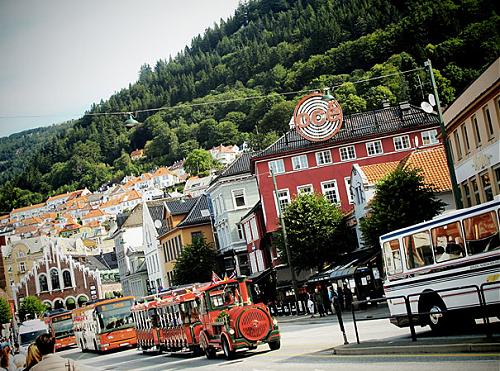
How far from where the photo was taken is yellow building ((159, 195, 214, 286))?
82375 mm

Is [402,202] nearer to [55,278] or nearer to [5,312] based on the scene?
[5,312]

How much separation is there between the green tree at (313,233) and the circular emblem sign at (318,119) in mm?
11322

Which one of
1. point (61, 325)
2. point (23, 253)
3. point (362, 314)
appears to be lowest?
point (362, 314)

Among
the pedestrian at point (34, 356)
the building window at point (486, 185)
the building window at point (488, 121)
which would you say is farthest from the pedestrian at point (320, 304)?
the pedestrian at point (34, 356)

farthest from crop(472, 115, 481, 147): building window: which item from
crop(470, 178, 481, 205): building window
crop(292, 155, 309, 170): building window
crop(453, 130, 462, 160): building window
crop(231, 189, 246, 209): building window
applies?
crop(231, 189, 246, 209): building window

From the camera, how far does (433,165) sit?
4762cm

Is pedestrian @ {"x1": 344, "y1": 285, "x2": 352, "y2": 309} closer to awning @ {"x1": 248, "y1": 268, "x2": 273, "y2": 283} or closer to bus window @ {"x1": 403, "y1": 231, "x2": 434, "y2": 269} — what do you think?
bus window @ {"x1": 403, "y1": 231, "x2": 434, "y2": 269}

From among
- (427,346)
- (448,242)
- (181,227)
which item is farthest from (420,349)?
(181,227)

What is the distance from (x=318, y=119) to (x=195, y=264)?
2049cm

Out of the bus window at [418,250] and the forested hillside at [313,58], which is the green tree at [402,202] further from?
the forested hillside at [313,58]

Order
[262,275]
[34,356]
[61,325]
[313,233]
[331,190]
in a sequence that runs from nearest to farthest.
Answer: [34,356], [313,233], [61,325], [262,275], [331,190]

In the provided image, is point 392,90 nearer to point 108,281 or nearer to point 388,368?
point 108,281

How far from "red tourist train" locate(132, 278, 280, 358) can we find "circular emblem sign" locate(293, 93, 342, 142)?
32.2m

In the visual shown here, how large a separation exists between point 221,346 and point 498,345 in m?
13.7
